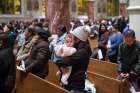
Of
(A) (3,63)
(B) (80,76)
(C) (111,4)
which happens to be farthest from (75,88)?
(C) (111,4)

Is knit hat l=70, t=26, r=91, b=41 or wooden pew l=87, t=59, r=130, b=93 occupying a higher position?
knit hat l=70, t=26, r=91, b=41

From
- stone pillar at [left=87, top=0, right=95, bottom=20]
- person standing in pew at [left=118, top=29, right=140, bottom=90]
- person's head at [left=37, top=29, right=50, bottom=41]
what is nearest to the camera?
person standing in pew at [left=118, top=29, right=140, bottom=90]

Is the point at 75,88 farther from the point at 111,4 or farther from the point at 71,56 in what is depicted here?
the point at 111,4

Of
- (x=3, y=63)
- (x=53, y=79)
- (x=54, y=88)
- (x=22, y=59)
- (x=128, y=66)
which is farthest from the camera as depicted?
(x=53, y=79)

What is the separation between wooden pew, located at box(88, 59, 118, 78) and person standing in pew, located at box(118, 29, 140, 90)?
1336 millimetres

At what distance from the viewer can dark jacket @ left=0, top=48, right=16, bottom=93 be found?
5.51 metres

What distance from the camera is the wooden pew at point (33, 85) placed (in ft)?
19.7

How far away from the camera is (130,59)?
653 cm

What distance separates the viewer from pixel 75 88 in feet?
18.9

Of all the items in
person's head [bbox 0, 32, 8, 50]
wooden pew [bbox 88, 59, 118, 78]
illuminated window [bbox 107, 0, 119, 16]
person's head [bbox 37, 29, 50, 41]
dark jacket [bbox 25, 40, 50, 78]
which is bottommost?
illuminated window [bbox 107, 0, 119, 16]

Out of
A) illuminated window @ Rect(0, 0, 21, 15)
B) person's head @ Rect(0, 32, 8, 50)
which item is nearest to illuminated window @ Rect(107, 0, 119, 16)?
illuminated window @ Rect(0, 0, 21, 15)

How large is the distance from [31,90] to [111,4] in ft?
122

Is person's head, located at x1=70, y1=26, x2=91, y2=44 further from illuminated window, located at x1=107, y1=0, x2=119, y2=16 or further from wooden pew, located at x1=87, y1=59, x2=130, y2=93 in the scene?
illuminated window, located at x1=107, y1=0, x2=119, y2=16

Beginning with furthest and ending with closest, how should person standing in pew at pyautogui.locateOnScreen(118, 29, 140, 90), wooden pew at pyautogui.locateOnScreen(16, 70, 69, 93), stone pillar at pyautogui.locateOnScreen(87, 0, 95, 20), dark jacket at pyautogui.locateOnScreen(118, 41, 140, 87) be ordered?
1. stone pillar at pyautogui.locateOnScreen(87, 0, 95, 20)
2. dark jacket at pyautogui.locateOnScreen(118, 41, 140, 87)
3. person standing in pew at pyautogui.locateOnScreen(118, 29, 140, 90)
4. wooden pew at pyautogui.locateOnScreen(16, 70, 69, 93)
